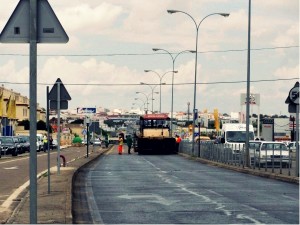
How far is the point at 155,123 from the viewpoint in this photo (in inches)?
2670

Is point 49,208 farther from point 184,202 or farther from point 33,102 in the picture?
point 33,102

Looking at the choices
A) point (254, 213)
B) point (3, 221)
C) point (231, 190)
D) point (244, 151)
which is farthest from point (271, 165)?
point (3, 221)

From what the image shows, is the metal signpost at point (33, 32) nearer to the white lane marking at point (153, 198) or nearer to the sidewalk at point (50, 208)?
the sidewalk at point (50, 208)

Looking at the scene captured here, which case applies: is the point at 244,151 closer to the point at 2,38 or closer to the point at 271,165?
the point at 271,165

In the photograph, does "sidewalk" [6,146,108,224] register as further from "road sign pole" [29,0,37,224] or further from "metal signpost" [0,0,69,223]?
"metal signpost" [0,0,69,223]

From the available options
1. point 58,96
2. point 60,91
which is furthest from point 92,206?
point 60,91

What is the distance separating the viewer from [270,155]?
33.7 meters

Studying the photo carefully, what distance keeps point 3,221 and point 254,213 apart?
4932 mm

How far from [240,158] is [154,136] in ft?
89.9

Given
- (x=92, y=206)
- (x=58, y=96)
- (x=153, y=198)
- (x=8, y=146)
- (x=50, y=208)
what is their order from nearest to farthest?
(x=50, y=208), (x=92, y=206), (x=153, y=198), (x=58, y=96), (x=8, y=146)

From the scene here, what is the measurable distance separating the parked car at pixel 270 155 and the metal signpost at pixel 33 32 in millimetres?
23605

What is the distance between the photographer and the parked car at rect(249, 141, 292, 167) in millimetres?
32125

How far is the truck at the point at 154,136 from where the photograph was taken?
217 ft

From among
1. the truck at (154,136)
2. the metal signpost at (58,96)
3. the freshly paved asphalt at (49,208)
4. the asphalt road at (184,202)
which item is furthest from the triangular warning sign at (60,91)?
the truck at (154,136)
